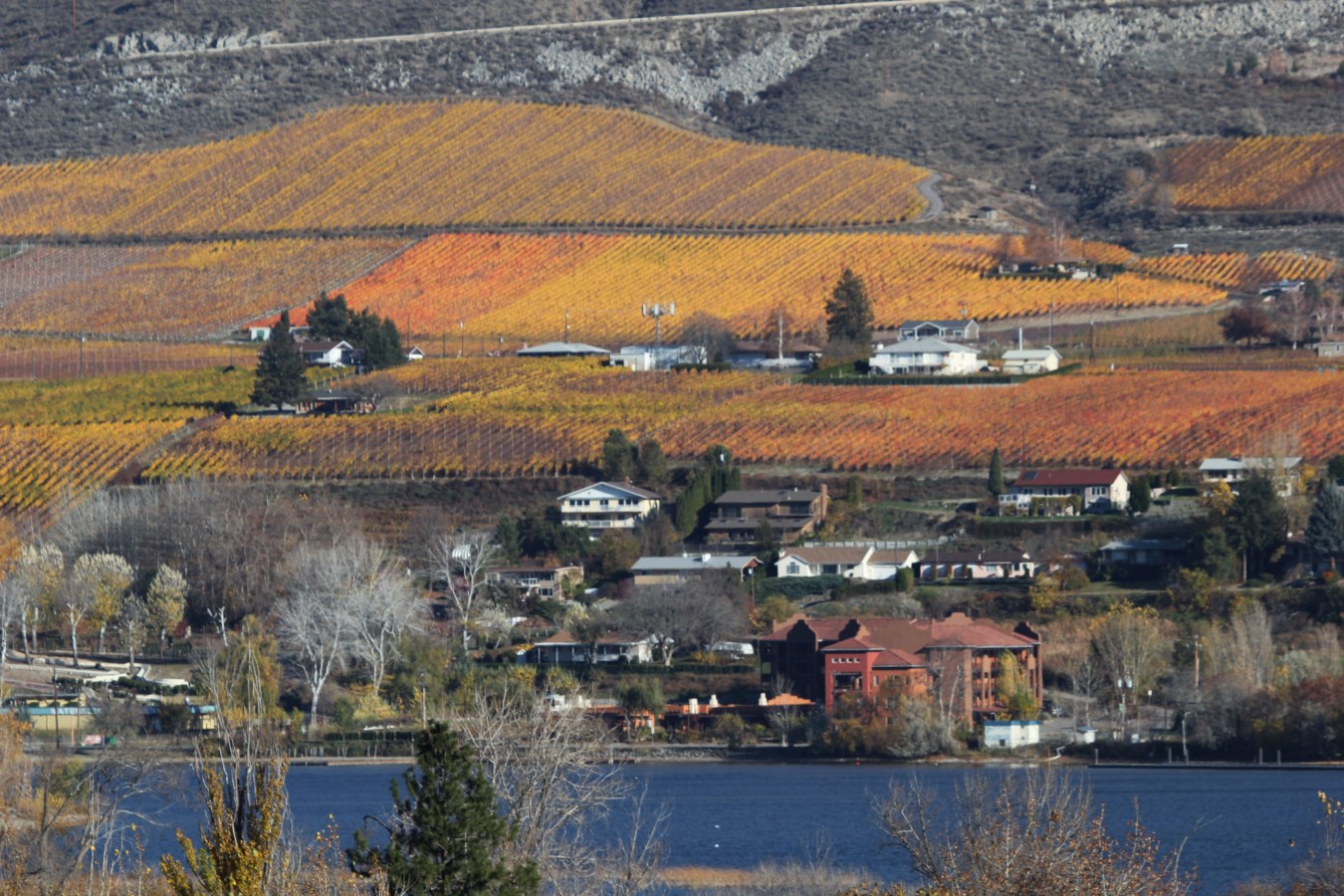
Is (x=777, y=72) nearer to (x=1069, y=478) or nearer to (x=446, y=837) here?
Result: (x=1069, y=478)

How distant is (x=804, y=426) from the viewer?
96188 millimetres

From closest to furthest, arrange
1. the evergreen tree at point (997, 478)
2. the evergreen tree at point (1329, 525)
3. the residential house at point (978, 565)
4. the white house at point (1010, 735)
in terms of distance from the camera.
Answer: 1. the white house at point (1010, 735)
2. the evergreen tree at point (1329, 525)
3. the residential house at point (978, 565)
4. the evergreen tree at point (997, 478)

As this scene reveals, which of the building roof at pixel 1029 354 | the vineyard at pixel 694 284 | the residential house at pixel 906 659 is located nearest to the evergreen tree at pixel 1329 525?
the residential house at pixel 906 659

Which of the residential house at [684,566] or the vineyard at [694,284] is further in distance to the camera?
the vineyard at [694,284]

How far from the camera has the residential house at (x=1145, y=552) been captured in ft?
263

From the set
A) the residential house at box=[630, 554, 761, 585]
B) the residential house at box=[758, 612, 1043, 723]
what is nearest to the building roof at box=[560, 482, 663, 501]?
the residential house at box=[630, 554, 761, 585]

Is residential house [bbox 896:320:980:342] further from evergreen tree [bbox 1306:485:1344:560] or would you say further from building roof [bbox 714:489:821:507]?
evergreen tree [bbox 1306:485:1344:560]

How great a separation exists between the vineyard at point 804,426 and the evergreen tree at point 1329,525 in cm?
1094

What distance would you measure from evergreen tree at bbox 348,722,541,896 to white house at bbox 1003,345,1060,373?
73682 mm

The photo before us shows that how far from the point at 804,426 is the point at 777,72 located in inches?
2987

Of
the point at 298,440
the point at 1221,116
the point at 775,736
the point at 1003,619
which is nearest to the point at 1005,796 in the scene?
the point at 775,736

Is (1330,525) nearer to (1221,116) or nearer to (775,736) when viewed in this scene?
(775,736)

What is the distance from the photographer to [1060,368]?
102m

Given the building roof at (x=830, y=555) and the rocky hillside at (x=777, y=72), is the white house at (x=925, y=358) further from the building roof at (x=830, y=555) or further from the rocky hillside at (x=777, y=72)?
the rocky hillside at (x=777, y=72)
